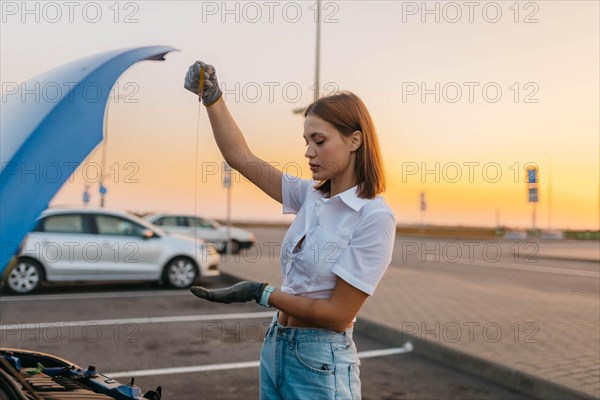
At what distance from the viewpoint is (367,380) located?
554 centimetres

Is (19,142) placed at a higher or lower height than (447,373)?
higher

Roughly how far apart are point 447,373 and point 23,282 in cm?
799

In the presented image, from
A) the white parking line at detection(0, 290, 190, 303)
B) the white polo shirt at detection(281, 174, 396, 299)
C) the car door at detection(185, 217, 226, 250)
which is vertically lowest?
the white parking line at detection(0, 290, 190, 303)

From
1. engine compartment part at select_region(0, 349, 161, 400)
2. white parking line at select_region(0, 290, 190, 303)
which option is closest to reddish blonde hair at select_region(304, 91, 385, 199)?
engine compartment part at select_region(0, 349, 161, 400)

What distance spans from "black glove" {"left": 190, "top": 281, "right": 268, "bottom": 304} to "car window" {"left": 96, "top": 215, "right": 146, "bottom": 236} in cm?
1027

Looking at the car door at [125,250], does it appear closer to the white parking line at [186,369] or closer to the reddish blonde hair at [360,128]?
the white parking line at [186,369]

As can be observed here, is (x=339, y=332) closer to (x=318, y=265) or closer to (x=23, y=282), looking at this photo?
(x=318, y=265)

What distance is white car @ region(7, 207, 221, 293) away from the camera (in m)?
11.0

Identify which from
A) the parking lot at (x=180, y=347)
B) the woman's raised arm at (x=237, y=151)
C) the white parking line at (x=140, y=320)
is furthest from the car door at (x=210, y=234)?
the woman's raised arm at (x=237, y=151)

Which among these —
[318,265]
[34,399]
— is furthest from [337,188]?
[34,399]

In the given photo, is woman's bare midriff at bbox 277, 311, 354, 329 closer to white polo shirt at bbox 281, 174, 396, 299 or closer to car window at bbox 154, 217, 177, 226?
white polo shirt at bbox 281, 174, 396, 299

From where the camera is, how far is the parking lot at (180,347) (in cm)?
529

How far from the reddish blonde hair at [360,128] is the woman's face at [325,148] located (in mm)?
22

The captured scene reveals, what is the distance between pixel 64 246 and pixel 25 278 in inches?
33.1
